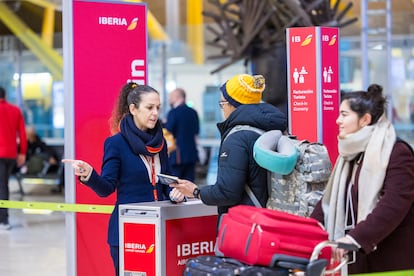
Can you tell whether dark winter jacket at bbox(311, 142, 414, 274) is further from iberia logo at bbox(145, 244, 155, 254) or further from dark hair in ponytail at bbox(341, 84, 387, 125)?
iberia logo at bbox(145, 244, 155, 254)

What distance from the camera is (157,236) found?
4.39 meters

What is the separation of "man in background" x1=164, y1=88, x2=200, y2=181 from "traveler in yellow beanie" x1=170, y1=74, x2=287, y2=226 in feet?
23.8

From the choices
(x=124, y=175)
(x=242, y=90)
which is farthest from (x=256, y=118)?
(x=124, y=175)

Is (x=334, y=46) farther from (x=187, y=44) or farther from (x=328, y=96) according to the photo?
(x=187, y=44)

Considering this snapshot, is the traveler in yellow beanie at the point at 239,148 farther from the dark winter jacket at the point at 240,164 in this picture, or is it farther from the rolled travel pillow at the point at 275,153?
the rolled travel pillow at the point at 275,153

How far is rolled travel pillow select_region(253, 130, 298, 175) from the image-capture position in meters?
3.86

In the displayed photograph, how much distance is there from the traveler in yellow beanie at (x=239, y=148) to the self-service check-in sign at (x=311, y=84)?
80.6 inches

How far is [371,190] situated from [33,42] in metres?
14.3

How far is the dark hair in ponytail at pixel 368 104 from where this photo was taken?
144 inches

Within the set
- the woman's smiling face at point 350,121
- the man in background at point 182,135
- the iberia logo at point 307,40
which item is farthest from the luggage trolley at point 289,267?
the man in background at point 182,135

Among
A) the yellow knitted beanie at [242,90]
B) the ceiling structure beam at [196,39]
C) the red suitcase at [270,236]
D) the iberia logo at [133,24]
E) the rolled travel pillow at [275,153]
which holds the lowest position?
the red suitcase at [270,236]

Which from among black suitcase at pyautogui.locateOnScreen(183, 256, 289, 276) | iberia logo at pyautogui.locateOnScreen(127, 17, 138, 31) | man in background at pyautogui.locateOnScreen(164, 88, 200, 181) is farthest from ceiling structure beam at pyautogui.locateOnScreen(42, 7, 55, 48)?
black suitcase at pyautogui.locateOnScreen(183, 256, 289, 276)

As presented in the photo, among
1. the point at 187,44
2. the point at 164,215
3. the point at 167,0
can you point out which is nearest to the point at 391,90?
the point at 187,44

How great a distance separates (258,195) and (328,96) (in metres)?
2.51
